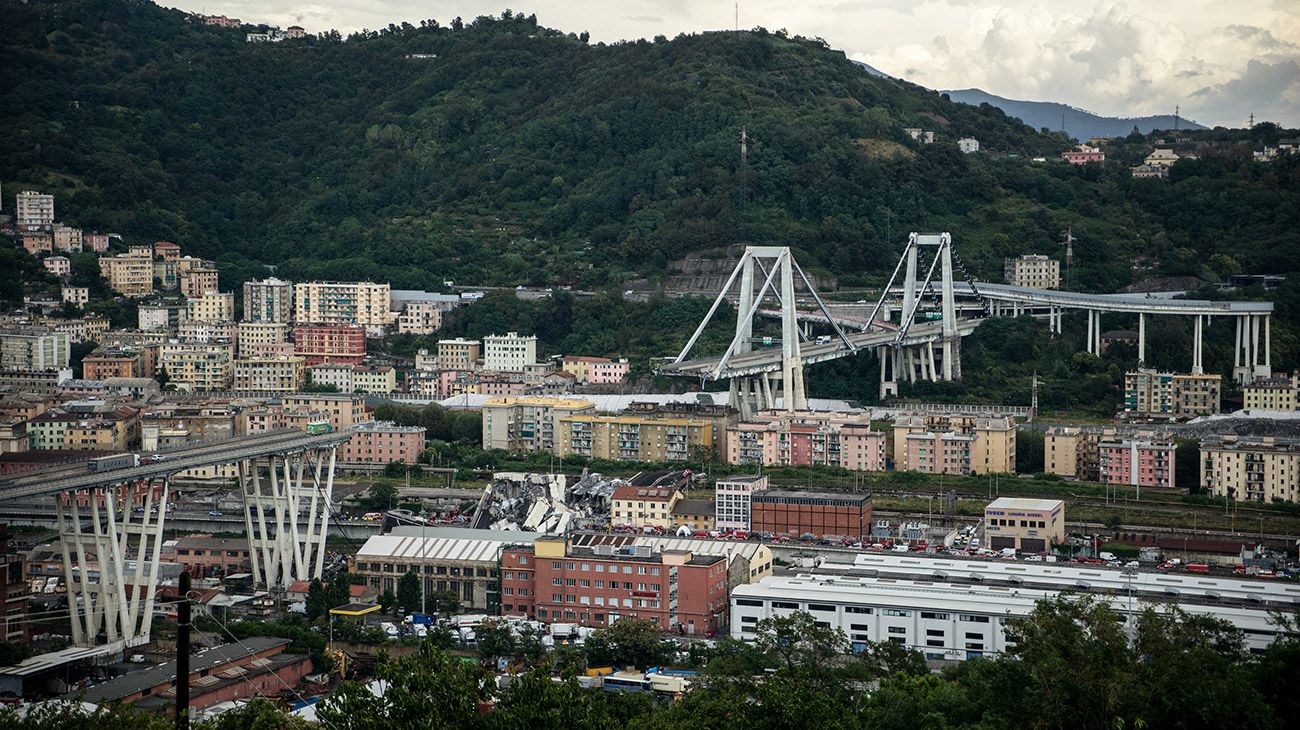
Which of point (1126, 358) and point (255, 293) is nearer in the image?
point (1126, 358)

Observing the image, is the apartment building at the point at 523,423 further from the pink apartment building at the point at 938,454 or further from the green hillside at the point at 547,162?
the green hillside at the point at 547,162

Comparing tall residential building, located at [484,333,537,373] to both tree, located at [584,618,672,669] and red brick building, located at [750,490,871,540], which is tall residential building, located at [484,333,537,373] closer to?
red brick building, located at [750,490,871,540]

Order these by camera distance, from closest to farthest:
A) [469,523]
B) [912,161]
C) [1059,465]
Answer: [469,523] → [1059,465] → [912,161]

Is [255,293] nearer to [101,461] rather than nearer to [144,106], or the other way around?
[144,106]

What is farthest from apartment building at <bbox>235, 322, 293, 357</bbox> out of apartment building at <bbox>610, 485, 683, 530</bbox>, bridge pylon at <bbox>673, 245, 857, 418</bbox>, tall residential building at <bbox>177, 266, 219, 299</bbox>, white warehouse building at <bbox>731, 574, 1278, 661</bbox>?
white warehouse building at <bbox>731, 574, 1278, 661</bbox>

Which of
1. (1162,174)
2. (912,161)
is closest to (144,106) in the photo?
(912,161)

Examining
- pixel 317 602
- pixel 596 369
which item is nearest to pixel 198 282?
pixel 596 369

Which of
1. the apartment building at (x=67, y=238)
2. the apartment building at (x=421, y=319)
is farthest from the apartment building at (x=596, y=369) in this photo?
the apartment building at (x=67, y=238)

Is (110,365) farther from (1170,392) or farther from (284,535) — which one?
(1170,392)

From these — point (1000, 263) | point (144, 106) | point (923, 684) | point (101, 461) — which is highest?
point (144, 106)
